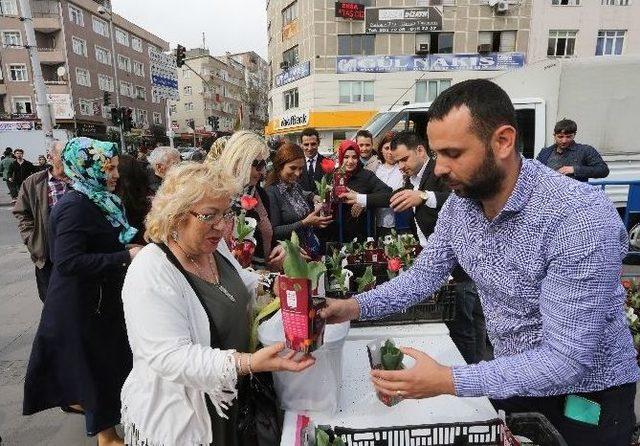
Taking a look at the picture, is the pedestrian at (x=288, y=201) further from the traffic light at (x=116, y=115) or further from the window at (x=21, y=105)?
the window at (x=21, y=105)

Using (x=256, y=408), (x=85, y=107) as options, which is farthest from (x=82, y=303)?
(x=85, y=107)

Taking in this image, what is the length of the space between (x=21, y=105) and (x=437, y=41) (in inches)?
1348

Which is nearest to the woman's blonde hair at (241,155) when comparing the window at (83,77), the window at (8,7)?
the window at (83,77)

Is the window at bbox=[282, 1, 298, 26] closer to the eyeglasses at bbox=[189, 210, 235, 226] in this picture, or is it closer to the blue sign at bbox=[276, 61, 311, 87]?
the blue sign at bbox=[276, 61, 311, 87]

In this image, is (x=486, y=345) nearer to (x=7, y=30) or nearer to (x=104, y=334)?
(x=104, y=334)

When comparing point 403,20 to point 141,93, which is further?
point 141,93

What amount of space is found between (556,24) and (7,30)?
4173 centimetres

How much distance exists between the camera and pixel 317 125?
1022 inches

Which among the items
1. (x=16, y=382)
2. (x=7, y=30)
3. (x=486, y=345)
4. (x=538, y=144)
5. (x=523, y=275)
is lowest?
(x=16, y=382)

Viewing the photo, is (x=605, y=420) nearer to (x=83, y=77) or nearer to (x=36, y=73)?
(x=36, y=73)

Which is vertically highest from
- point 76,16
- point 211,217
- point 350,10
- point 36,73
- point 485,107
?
point 76,16

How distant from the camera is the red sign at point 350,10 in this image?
81.2ft

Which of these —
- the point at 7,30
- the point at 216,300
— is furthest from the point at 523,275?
the point at 7,30

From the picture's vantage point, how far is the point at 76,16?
3531 centimetres
